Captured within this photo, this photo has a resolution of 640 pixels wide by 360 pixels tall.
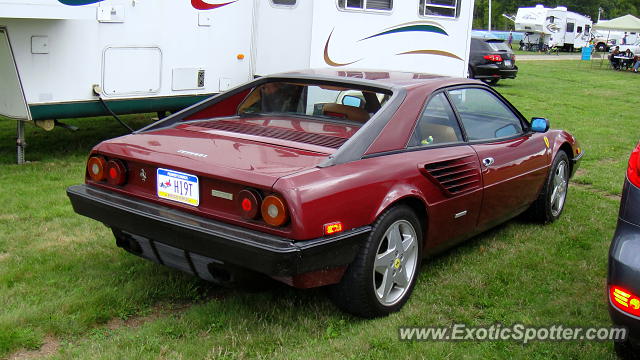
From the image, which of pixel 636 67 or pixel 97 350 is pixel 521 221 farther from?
pixel 636 67

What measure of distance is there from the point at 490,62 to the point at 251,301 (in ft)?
53.6

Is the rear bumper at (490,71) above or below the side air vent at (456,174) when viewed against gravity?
above

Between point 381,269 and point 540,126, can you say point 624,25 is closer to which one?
point 540,126

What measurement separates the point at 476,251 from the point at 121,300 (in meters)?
2.60

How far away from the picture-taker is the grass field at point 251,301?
3557mm

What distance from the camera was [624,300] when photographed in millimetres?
3082

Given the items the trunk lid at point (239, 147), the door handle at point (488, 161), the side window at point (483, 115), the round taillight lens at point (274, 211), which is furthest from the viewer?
the side window at point (483, 115)

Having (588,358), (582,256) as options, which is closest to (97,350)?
(588,358)

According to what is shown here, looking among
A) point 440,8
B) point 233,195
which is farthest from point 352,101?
point 440,8

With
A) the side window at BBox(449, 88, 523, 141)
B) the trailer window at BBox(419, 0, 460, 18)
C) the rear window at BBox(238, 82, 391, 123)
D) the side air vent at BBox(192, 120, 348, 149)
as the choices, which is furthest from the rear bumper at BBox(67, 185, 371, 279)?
the trailer window at BBox(419, 0, 460, 18)

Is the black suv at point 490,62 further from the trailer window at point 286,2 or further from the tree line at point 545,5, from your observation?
the tree line at point 545,5

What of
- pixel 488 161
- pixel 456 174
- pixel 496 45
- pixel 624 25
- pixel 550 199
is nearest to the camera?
pixel 456 174

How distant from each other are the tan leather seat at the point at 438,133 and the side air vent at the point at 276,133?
60 centimetres

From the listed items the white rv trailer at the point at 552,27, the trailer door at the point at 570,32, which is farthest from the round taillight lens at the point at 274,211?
the trailer door at the point at 570,32
